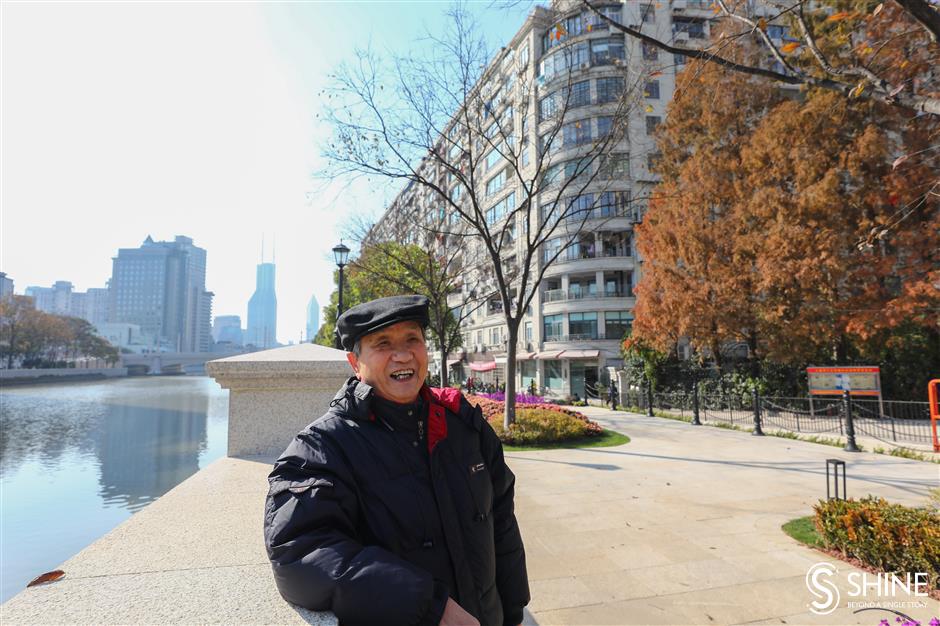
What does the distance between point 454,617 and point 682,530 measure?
5357 mm

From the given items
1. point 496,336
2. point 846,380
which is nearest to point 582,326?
point 496,336

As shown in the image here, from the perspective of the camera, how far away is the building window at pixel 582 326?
1350 inches

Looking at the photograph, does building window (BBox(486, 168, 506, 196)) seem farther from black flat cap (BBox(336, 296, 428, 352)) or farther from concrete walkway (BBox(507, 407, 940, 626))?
black flat cap (BBox(336, 296, 428, 352))

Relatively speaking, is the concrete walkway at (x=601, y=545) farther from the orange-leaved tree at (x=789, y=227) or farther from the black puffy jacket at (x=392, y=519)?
the orange-leaved tree at (x=789, y=227)

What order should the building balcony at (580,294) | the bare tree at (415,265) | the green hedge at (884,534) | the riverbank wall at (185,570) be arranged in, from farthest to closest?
the building balcony at (580,294) → the bare tree at (415,265) → the green hedge at (884,534) → the riverbank wall at (185,570)

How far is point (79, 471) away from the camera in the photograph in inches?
500

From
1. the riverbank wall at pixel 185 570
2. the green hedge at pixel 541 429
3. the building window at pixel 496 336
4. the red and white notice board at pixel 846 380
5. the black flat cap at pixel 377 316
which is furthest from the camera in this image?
the building window at pixel 496 336

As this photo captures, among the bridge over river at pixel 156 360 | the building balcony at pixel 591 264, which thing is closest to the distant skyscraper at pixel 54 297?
the bridge over river at pixel 156 360

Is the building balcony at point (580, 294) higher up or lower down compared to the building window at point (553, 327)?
higher up

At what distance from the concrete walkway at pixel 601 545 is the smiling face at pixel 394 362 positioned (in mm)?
764

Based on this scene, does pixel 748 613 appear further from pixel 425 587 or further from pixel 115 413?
pixel 115 413

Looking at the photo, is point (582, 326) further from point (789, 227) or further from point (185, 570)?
point (185, 570)

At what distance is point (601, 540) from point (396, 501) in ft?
15.2

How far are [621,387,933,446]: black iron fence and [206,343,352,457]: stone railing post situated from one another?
12.8 meters
